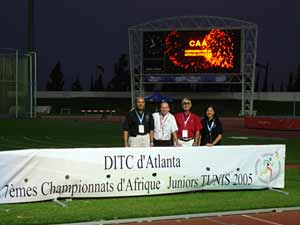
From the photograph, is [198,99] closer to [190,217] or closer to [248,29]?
[248,29]

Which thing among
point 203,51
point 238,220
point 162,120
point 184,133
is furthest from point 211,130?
point 203,51

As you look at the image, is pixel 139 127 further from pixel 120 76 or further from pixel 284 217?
pixel 120 76

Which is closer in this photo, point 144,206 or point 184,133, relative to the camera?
point 144,206

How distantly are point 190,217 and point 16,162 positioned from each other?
3024 mm

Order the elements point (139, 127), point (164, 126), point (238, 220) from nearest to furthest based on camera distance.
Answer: point (238, 220)
point (139, 127)
point (164, 126)

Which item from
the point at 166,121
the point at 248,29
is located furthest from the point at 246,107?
the point at 166,121

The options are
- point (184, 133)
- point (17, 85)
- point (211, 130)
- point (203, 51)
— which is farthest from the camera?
point (203, 51)

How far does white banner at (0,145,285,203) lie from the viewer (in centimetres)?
979

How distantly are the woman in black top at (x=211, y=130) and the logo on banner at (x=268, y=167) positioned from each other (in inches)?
39.2

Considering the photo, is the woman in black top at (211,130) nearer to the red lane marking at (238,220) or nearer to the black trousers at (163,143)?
the black trousers at (163,143)

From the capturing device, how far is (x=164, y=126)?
11898 mm

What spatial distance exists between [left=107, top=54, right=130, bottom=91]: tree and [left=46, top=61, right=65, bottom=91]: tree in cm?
967

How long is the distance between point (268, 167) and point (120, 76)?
10455cm

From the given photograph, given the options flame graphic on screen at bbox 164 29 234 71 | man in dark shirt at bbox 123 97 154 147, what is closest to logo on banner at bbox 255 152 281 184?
man in dark shirt at bbox 123 97 154 147
